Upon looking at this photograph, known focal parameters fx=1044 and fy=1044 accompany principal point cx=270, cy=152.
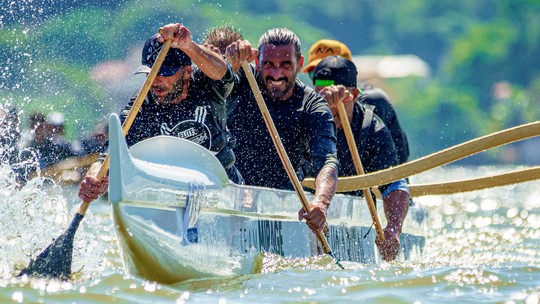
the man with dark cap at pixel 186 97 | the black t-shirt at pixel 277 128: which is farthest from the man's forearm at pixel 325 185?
the man with dark cap at pixel 186 97

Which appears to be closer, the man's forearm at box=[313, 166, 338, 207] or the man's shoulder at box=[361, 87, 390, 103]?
the man's forearm at box=[313, 166, 338, 207]

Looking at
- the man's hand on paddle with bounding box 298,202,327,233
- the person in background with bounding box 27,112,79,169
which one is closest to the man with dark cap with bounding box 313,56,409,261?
the man's hand on paddle with bounding box 298,202,327,233

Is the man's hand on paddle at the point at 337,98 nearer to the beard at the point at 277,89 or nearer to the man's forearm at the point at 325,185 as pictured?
the beard at the point at 277,89

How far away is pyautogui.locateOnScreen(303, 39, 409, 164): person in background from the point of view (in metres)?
8.20

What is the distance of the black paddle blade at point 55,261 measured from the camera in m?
4.97

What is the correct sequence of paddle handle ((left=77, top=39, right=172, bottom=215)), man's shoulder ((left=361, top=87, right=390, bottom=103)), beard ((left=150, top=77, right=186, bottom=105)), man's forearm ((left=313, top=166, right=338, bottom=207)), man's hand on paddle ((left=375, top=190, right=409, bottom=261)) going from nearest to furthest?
paddle handle ((left=77, top=39, right=172, bottom=215)), beard ((left=150, top=77, right=186, bottom=105)), man's forearm ((left=313, top=166, right=338, bottom=207)), man's hand on paddle ((left=375, top=190, right=409, bottom=261)), man's shoulder ((left=361, top=87, right=390, bottom=103))

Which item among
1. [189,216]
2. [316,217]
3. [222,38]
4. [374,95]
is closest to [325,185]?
[316,217]

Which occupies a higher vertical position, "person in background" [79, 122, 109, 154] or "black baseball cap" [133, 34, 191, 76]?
"person in background" [79, 122, 109, 154]

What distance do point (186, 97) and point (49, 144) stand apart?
6332 mm

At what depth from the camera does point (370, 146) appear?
23.1ft

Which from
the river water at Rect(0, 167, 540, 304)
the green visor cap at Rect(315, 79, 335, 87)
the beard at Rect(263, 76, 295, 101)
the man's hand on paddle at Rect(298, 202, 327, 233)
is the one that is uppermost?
the green visor cap at Rect(315, 79, 335, 87)

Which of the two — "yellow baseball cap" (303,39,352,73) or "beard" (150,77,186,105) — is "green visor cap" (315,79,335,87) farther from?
"beard" (150,77,186,105)

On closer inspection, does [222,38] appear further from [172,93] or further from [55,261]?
[55,261]

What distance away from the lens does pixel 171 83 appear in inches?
216
